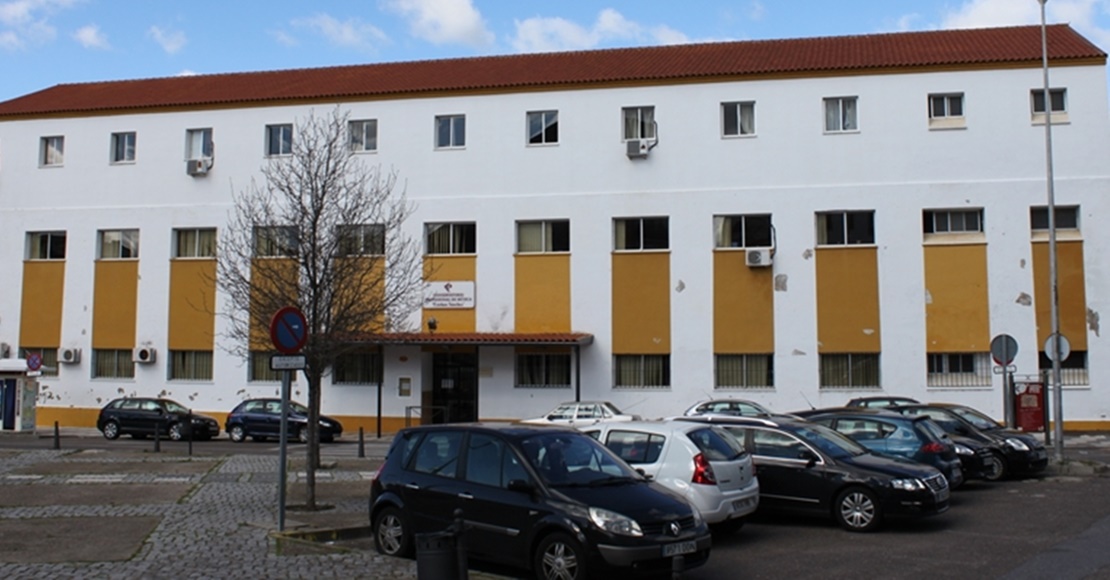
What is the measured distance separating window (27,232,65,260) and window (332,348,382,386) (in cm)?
1151

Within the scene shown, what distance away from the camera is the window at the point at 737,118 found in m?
31.9

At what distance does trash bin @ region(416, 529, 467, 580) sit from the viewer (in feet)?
25.2

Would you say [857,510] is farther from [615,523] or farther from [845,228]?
[845,228]

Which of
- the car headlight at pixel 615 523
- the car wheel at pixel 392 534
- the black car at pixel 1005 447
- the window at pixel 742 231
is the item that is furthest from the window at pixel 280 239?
the window at pixel 742 231

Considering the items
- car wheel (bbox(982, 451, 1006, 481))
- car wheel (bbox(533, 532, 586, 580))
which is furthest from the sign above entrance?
car wheel (bbox(533, 532, 586, 580))

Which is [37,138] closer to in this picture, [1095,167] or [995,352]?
[995,352]

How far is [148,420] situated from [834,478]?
24265 mm

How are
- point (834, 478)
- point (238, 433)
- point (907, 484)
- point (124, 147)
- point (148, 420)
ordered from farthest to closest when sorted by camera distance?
point (124, 147), point (148, 420), point (238, 433), point (834, 478), point (907, 484)

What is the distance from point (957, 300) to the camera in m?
30.0

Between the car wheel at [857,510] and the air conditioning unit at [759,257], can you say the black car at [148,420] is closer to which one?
the air conditioning unit at [759,257]

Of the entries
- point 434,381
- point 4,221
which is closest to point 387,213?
point 434,381

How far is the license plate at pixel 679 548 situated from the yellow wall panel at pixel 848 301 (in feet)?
73.2

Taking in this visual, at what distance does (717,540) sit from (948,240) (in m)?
21.0

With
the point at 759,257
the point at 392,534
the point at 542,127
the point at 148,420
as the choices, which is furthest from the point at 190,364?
the point at 392,534
